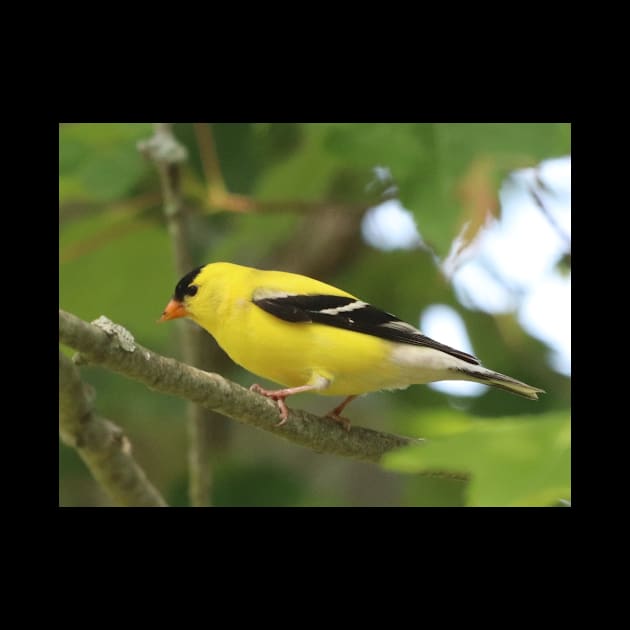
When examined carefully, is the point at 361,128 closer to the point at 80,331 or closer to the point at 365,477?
the point at 80,331

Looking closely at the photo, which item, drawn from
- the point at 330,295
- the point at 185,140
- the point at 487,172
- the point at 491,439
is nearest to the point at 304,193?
the point at 185,140

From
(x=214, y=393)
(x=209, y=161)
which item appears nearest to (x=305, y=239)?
(x=209, y=161)

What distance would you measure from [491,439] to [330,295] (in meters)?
2.20

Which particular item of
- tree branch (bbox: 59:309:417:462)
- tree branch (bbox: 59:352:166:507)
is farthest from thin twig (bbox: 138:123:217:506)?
tree branch (bbox: 59:309:417:462)

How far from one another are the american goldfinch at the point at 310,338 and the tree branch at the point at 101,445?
0.50 m

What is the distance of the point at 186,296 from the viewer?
11.7 ft

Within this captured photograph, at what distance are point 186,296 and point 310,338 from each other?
1.89ft

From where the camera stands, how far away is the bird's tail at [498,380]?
127 inches

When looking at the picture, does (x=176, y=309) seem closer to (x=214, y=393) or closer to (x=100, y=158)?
(x=100, y=158)

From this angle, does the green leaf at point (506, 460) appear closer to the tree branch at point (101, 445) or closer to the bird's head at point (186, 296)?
the tree branch at point (101, 445)

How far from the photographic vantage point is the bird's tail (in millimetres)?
3228

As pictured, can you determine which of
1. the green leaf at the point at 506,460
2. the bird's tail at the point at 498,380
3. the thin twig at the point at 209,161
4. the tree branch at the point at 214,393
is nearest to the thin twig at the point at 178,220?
the thin twig at the point at 209,161

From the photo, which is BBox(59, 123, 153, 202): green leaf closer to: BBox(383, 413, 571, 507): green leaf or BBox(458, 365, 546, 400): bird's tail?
BBox(458, 365, 546, 400): bird's tail

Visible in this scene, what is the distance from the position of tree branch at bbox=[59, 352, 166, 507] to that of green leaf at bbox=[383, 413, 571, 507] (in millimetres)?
1759
